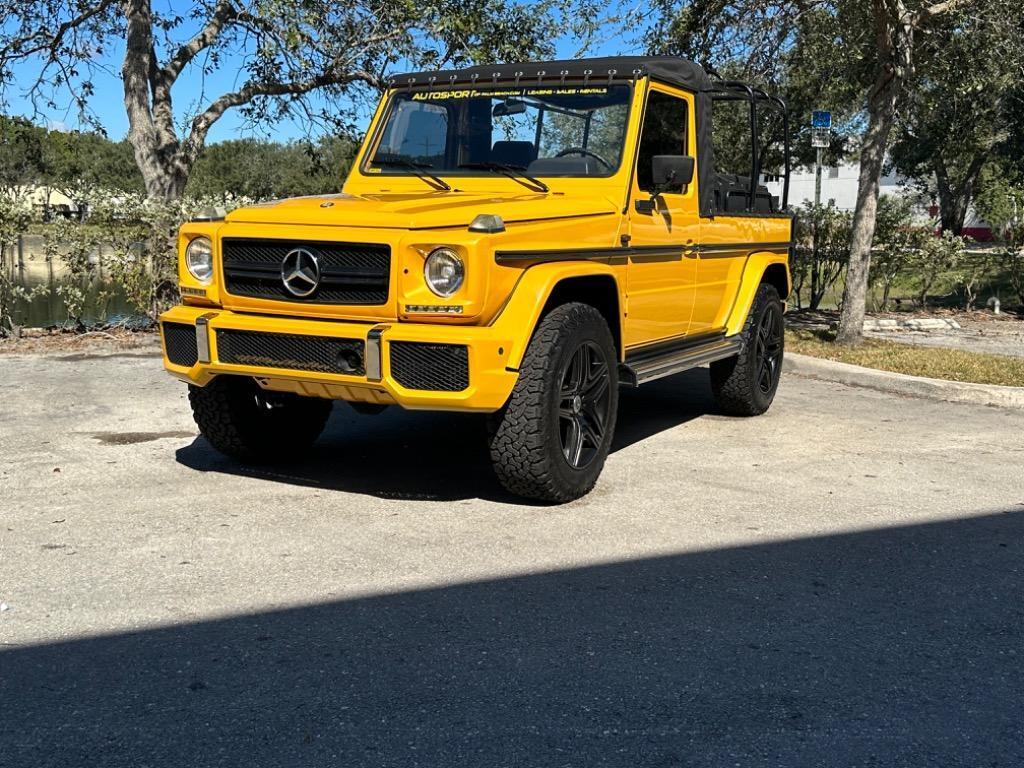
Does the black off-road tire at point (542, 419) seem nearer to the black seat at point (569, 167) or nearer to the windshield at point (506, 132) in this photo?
the black seat at point (569, 167)

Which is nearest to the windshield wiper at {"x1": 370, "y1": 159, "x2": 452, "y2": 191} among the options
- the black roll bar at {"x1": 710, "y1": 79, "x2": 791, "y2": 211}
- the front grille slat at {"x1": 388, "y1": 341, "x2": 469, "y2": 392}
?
the front grille slat at {"x1": 388, "y1": 341, "x2": 469, "y2": 392}

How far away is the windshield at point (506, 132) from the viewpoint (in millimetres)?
6004

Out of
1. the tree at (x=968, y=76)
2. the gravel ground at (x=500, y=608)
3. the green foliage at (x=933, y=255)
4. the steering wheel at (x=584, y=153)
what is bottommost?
the gravel ground at (x=500, y=608)

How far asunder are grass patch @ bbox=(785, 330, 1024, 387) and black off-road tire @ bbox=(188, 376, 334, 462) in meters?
5.63

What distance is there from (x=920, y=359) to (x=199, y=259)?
709 cm

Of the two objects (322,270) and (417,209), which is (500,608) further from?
(417,209)

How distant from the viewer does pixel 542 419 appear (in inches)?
190

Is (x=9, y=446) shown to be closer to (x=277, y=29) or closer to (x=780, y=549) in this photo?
(x=780, y=549)

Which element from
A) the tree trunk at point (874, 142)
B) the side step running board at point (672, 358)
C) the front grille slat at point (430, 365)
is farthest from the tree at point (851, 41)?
the front grille slat at point (430, 365)

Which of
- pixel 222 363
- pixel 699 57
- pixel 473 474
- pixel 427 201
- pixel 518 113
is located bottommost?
pixel 473 474

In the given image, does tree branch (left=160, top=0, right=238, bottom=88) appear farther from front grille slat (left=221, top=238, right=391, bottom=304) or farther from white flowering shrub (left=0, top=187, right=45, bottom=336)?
front grille slat (left=221, top=238, right=391, bottom=304)

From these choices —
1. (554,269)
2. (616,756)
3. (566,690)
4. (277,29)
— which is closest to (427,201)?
(554,269)

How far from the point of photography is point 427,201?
17.4ft

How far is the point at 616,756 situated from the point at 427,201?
Answer: 3.21 m
